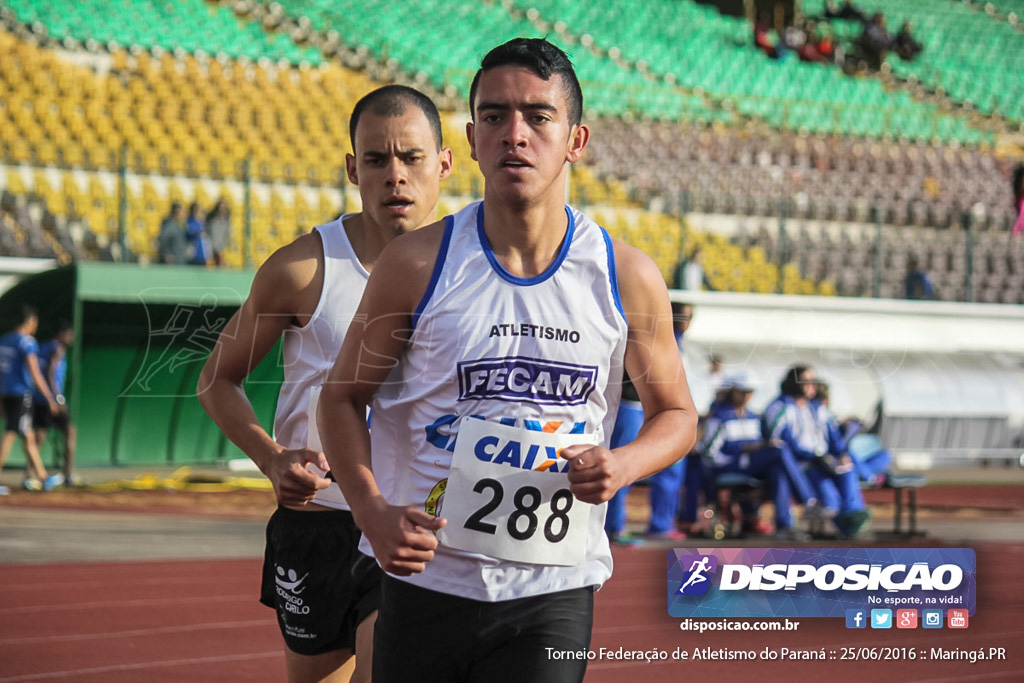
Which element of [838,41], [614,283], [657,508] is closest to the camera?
[614,283]

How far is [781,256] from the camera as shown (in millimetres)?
20297

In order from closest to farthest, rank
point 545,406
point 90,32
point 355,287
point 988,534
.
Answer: point 545,406 < point 355,287 < point 988,534 < point 90,32

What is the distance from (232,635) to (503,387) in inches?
206

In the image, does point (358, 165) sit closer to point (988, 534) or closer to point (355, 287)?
point (355, 287)

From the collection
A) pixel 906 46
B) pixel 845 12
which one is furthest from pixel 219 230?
pixel 845 12

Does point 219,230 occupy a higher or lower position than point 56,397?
higher

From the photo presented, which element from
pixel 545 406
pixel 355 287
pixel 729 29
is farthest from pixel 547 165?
pixel 729 29

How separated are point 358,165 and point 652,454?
5.61 feet

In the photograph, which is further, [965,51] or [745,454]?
[965,51]

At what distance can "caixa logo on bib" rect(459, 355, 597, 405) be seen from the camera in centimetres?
263

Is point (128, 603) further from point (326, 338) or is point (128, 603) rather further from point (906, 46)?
point (906, 46)

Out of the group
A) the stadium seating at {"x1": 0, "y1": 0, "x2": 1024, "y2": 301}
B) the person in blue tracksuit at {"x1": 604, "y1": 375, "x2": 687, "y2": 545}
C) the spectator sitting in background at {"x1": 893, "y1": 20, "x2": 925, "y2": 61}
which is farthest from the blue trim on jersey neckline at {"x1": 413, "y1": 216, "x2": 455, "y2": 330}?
A: the spectator sitting in background at {"x1": 893, "y1": 20, "x2": 925, "y2": 61}

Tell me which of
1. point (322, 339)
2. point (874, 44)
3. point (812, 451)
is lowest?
point (812, 451)

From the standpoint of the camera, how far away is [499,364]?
2.63 metres
